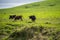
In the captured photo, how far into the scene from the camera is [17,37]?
3.35 m

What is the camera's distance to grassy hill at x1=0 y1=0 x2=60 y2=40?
332 cm

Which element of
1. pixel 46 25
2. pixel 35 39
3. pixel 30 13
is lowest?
pixel 35 39

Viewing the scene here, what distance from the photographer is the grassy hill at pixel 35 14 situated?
3318mm

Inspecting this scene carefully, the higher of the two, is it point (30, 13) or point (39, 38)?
point (30, 13)

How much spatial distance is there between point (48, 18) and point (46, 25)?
0.18m

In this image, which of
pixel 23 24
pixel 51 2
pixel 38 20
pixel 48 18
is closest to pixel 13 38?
pixel 23 24

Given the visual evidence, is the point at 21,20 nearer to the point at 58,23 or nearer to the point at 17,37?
the point at 17,37

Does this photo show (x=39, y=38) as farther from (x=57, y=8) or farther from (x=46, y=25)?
(x=57, y=8)

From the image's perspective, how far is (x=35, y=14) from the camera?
346 cm

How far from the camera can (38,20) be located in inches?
133

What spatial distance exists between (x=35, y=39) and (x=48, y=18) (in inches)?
22.5

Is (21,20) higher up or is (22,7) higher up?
(22,7)

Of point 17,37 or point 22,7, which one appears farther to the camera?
point 22,7

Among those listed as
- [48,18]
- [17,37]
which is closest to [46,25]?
[48,18]
